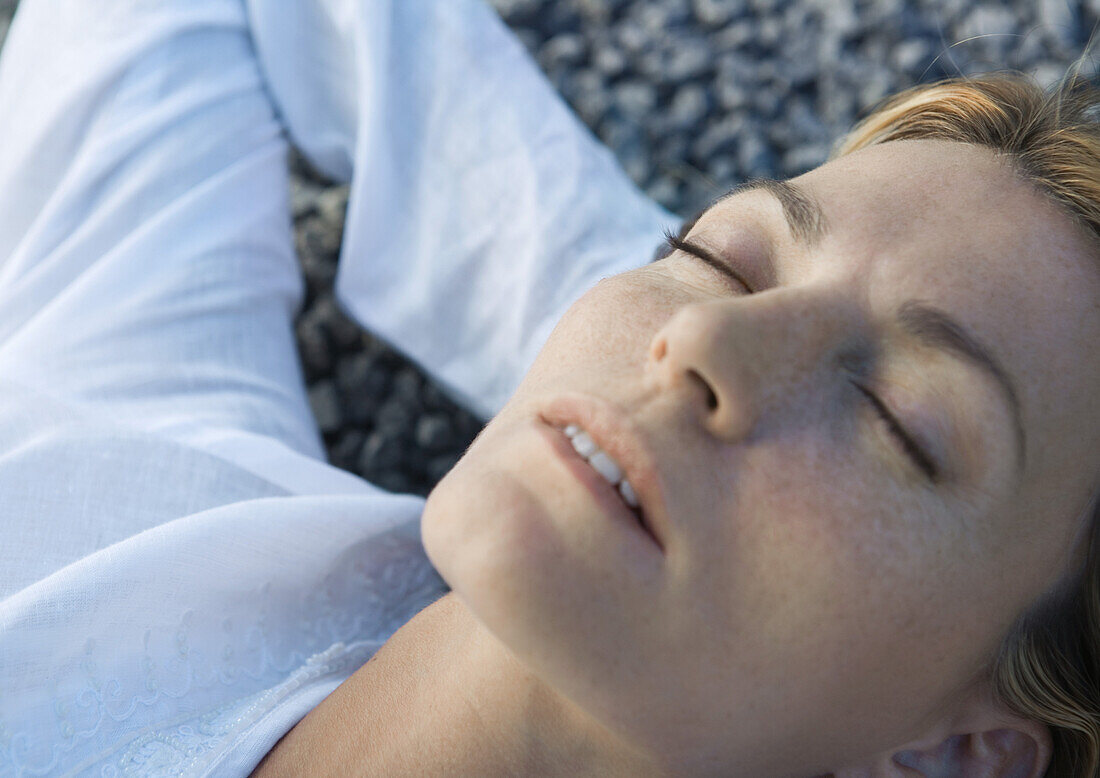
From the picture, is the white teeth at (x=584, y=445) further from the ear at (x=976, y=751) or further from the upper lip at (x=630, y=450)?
the ear at (x=976, y=751)

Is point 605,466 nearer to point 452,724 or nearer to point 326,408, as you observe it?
point 452,724

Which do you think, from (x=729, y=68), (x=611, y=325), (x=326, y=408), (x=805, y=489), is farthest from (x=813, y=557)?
(x=729, y=68)

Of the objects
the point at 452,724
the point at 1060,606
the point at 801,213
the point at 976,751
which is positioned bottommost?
the point at 976,751

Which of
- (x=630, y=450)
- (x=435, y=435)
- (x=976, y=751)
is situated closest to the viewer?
(x=630, y=450)

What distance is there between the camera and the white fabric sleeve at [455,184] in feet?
5.66

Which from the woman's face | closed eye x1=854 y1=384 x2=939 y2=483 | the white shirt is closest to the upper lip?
the woman's face

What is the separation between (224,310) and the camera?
1571mm

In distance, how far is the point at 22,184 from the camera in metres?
1.56

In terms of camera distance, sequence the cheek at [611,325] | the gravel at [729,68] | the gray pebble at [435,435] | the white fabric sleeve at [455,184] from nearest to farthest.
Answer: the cheek at [611,325] < the white fabric sleeve at [455,184] < the gray pebble at [435,435] < the gravel at [729,68]

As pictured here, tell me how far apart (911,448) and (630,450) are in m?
0.28

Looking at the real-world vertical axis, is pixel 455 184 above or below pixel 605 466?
below

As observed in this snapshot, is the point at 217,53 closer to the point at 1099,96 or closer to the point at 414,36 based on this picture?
the point at 414,36

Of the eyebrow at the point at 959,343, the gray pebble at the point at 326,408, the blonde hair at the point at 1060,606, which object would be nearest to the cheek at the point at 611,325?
the eyebrow at the point at 959,343

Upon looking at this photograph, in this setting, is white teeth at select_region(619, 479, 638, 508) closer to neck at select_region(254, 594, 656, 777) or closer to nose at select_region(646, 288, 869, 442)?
nose at select_region(646, 288, 869, 442)
